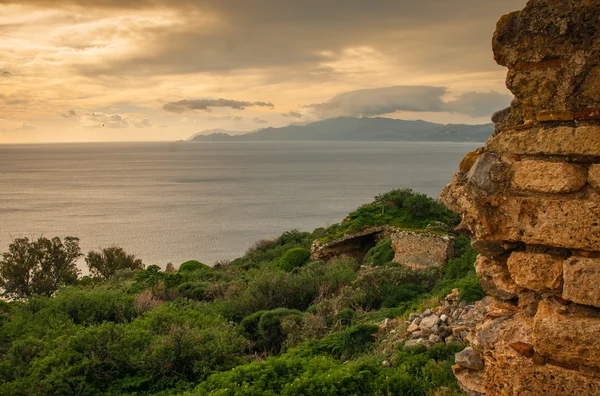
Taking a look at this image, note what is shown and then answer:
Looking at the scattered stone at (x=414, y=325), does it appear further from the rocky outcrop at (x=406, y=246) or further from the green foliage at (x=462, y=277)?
the rocky outcrop at (x=406, y=246)

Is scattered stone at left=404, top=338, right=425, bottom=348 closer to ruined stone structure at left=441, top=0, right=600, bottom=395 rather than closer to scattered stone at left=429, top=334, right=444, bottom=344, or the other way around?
scattered stone at left=429, top=334, right=444, bottom=344

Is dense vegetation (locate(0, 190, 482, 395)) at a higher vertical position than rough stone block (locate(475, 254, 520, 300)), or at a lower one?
lower

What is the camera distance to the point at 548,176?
14.4ft

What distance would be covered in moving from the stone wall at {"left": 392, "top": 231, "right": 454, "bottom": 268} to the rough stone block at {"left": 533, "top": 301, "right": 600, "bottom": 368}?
17.1m

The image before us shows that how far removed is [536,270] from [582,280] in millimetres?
416

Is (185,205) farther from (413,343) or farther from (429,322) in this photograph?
(413,343)

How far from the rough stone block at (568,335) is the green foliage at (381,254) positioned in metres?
18.9

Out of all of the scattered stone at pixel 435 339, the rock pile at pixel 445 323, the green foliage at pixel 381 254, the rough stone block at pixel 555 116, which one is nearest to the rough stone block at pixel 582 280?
the rough stone block at pixel 555 116

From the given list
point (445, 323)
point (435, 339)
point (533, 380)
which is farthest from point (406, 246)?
point (533, 380)

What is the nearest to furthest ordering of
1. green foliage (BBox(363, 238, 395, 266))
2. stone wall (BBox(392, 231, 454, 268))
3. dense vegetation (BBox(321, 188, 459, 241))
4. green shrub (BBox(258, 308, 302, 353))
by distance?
green shrub (BBox(258, 308, 302, 353)) → stone wall (BBox(392, 231, 454, 268)) → green foliage (BBox(363, 238, 395, 266)) → dense vegetation (BBox(321, 188, 459, 241))

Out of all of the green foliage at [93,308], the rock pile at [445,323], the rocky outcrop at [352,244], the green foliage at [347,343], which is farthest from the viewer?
the rocky outcrop at [352,244]

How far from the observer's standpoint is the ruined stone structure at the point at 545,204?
4.24 metres

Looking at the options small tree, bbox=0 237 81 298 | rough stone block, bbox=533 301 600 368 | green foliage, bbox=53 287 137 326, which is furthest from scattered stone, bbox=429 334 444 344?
small tree, bbox=0 237 81 298

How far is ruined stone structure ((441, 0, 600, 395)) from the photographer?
4.24m
